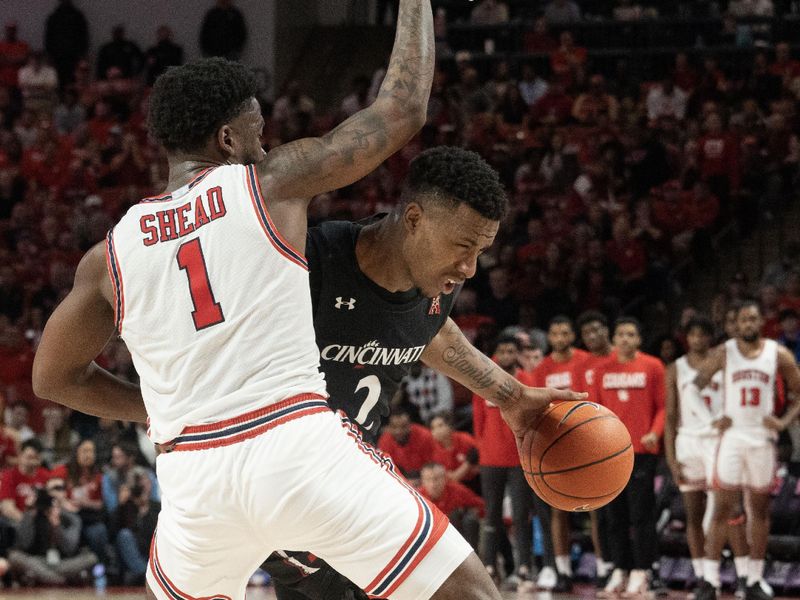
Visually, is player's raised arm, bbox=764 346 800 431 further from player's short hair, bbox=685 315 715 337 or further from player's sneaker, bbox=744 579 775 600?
player's sneaker, bbox=744 579 775 600

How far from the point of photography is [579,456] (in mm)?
3715

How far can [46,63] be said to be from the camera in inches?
623

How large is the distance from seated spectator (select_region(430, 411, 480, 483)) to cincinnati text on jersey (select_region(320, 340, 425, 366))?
610cm

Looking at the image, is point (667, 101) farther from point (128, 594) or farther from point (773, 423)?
point (128, 594)

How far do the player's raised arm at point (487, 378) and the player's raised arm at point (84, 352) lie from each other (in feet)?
3.14

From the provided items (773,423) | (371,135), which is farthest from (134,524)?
(371,135)

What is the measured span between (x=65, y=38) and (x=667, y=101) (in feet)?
25.7

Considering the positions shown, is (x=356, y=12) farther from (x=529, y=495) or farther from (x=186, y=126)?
(x=186, y=126)

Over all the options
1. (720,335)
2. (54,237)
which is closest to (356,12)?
(54,237)

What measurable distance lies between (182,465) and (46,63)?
46.1ft

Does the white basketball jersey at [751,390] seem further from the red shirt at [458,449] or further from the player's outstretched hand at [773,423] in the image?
the red shirt at [458,449]

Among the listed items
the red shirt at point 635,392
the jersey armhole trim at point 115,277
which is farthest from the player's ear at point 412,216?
the red shirt at point 635,392

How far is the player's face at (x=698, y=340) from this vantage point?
888cm

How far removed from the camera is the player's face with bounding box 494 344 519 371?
9062mm
